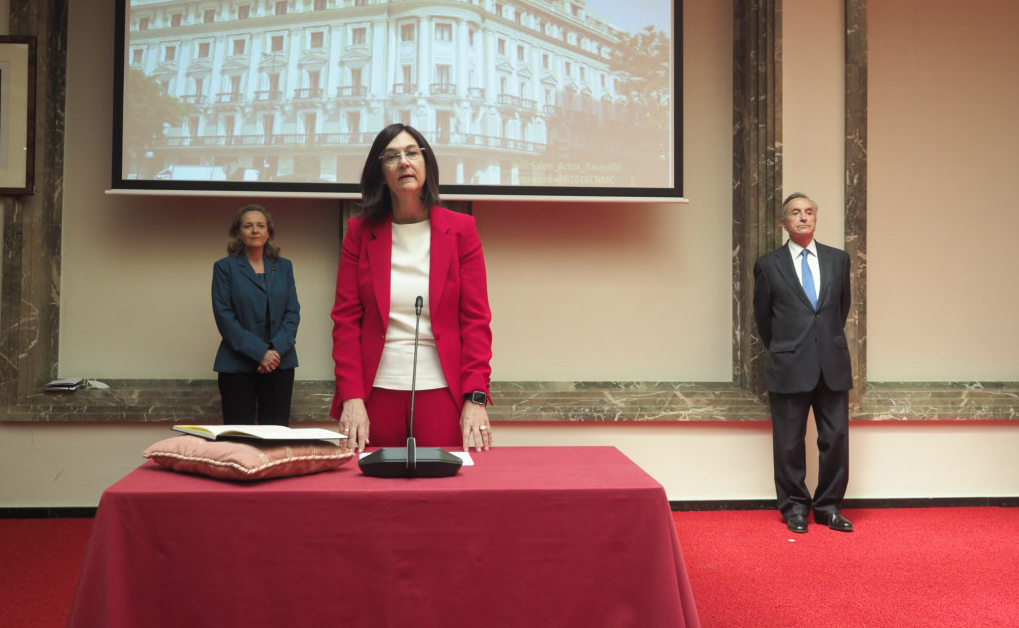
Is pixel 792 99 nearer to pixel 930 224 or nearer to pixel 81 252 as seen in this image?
pixel 930 224

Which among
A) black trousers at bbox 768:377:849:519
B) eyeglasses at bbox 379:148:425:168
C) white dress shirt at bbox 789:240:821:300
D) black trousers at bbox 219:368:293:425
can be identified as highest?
eyeglasses at bbox 379:148:425:168

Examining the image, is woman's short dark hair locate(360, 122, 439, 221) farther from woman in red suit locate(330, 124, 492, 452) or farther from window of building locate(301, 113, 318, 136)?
window of building locate(301, 113, 318, 136)

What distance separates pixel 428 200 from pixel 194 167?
2776 millimetres

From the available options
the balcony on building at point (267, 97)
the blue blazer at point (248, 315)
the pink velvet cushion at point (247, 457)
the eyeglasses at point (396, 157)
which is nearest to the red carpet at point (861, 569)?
the pink velvet cushion at point (247, 457)

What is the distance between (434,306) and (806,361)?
8.69 ft

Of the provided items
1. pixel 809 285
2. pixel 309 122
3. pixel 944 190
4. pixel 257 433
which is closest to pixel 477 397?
pixel 257 433

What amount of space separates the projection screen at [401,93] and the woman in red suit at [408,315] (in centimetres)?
232

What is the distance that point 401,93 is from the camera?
450 centimetres

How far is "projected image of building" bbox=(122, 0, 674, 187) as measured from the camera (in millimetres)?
4438

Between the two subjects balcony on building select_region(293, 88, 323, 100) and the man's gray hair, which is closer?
the man's gray hair

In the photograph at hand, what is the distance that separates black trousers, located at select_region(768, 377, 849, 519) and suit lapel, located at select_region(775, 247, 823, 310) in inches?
17.0

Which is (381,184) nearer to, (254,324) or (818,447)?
(254,324)

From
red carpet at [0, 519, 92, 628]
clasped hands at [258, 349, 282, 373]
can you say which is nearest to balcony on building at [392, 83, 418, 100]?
clasped hands at [258, 349, 282, 373]

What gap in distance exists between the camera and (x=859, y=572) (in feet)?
10.8
